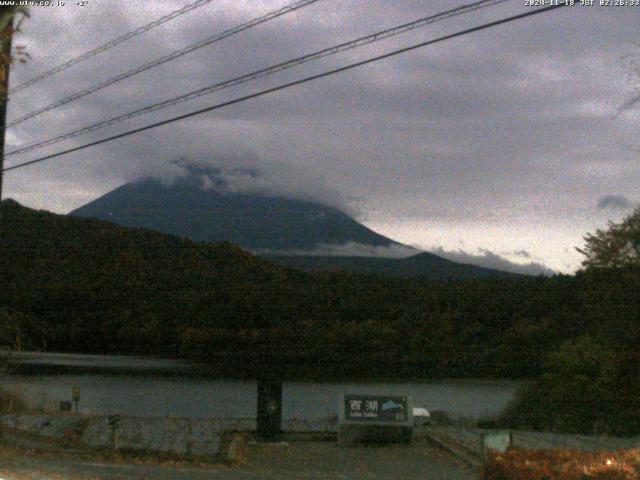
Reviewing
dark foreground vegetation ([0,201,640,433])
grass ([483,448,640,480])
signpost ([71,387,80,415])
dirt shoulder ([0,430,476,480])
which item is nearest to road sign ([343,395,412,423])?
dirt shoulder ([0,430,476,480])

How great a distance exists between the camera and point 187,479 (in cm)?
1300

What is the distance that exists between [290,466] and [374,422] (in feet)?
21.8

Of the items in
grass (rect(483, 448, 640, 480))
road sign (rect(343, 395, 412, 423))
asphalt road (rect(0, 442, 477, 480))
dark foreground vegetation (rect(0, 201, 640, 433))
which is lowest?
asphalt road (rect(0, 442, 477, 480))

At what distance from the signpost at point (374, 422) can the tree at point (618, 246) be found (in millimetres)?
7866

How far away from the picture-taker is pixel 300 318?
39344 millimetres

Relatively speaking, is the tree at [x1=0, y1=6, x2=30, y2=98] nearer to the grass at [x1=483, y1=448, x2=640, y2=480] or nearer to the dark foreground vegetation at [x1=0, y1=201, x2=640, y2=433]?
the grass at [x1=483, y1=448, x2=640, y2=480]

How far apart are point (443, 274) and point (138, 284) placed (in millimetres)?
18314

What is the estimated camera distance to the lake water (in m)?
34.1

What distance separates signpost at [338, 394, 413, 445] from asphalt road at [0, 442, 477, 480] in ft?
1.83

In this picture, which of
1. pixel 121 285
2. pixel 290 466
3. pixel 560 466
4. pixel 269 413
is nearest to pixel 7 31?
pixel 560 466

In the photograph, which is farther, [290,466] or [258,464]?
[258,464]

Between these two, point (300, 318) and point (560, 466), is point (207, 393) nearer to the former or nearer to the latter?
point (300, 318)

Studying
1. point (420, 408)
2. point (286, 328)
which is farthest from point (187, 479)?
point (286, 328)

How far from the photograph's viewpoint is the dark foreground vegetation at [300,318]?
34.8 metres
